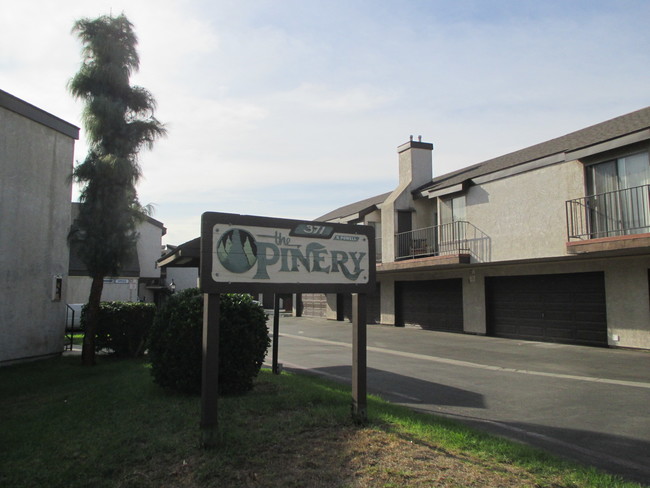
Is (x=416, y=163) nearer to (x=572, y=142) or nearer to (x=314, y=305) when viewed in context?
(x=572, y=142)

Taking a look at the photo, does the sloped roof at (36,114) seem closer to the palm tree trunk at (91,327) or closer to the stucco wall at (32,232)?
the stucco wall at (32,232)

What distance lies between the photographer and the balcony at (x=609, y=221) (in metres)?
12.5

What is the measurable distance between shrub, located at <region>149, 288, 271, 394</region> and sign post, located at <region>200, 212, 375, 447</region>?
201cm

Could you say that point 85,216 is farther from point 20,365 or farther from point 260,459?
point 260,459

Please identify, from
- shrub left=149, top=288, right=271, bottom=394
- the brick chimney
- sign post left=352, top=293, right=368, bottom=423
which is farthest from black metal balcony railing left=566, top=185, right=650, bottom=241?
shrub left=149, top=288, right=271, bottom=394

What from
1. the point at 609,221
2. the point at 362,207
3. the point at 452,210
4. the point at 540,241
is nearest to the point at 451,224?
the point at 452,210

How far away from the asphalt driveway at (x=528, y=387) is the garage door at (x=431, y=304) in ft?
13.7

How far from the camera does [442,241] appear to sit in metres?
20.2

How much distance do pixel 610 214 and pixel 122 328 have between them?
13.1m

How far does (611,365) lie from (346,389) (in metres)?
6.86

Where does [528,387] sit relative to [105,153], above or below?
below

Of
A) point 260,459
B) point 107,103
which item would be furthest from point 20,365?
point 260,459

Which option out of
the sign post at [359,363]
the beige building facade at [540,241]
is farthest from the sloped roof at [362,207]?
the sign post at [359,363]

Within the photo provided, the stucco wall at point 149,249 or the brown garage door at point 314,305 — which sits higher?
the stucco wall at point 149,249
